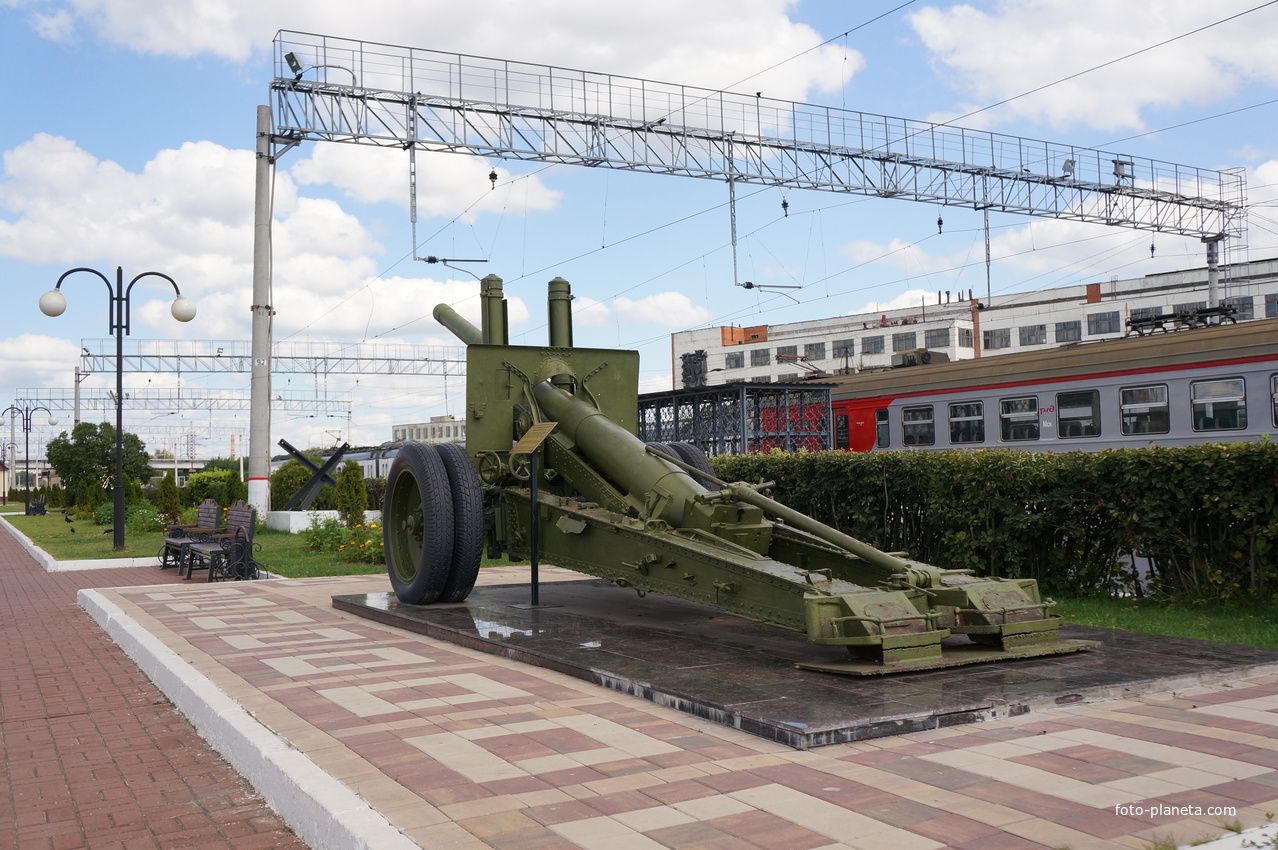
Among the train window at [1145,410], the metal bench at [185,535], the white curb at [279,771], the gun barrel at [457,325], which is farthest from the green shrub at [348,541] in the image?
the train window at [1145,410]

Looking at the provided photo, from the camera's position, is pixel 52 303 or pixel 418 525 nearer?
pixel 418 525

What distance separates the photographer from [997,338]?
6331 centimetres

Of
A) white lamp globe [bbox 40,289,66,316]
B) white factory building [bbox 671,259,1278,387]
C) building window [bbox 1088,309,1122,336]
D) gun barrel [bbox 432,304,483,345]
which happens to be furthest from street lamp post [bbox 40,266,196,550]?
building window [bbox 1088,309,1122,336]

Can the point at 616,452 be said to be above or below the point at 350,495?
above

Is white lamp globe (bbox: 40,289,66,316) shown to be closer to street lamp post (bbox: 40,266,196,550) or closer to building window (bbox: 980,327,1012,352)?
street lamp post (bbox: 40,266,196,550)

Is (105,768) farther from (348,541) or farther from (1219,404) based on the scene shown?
(1219,404)

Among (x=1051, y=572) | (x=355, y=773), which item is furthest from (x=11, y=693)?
(x=1051, y=572)

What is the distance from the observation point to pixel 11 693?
6492mm

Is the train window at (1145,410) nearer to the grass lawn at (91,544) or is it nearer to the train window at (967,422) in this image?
the train window at (967,422)

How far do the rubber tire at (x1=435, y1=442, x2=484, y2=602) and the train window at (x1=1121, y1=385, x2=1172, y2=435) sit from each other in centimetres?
956

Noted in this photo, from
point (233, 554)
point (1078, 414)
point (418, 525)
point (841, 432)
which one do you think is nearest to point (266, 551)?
point (233, 554)

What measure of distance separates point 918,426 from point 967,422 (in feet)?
3.57

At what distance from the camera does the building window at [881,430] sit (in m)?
18.6

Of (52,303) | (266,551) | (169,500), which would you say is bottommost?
(266,551)
